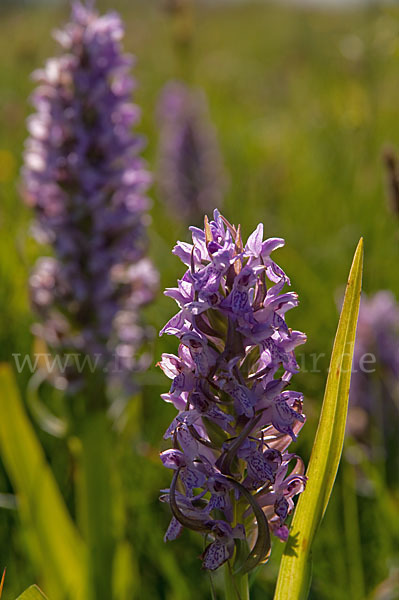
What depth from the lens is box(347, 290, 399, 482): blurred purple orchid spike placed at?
2.76 m

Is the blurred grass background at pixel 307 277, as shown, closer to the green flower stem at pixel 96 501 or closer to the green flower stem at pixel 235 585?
the green flower stem at pixel 96 501

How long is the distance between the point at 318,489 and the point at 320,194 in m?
5.63

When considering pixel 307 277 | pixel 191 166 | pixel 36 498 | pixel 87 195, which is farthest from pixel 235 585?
pixel 191 166

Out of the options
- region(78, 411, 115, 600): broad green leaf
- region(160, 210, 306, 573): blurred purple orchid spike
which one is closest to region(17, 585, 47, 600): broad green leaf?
region(160, 210, 306, 573): blurred purple orchid spike

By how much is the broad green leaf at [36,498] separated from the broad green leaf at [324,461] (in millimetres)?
1316

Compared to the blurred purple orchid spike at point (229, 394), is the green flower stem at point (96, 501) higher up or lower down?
lower down

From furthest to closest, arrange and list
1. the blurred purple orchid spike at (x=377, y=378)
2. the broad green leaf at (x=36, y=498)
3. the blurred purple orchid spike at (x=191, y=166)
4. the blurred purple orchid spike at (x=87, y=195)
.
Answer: the blurred purple orchid spike at (x=191, y=166) → the blurred purple orchid spike at (x=377, y=378) → the blurred purple orchid spike at (x=87, y=195) → the broad green leaf at (x=36, y=498)

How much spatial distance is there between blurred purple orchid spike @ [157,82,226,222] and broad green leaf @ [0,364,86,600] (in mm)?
4344

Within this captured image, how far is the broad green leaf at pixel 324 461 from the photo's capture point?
0.99 metres

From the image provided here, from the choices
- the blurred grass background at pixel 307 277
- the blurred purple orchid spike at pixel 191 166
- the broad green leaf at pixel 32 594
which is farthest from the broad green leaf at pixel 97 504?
the blurred purple orchid spike at pixel 191 166

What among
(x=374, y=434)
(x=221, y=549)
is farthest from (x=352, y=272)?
(x=374, y=434)

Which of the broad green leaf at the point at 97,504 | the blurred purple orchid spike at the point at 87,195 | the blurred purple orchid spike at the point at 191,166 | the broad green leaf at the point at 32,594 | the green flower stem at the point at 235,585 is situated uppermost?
the blurred purple orchid spike at the point at 191,166

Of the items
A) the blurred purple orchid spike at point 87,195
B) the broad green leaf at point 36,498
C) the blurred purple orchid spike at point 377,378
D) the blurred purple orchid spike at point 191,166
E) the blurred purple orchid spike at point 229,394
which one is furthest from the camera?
the blurred purple orchid spike at point 191,166

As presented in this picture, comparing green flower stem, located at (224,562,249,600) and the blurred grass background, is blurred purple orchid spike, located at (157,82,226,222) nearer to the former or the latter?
the blurred grass background
